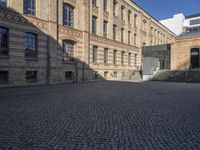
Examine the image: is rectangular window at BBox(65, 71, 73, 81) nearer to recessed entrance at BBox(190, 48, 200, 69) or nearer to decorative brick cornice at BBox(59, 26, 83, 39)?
decorative brick cornice at BBox(59, 26, 83, 39)

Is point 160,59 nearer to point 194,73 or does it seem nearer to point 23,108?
point 194,73

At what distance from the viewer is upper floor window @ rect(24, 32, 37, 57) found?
60.5 ft

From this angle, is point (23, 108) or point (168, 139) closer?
point (168, 139)

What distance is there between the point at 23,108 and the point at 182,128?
19.8ft

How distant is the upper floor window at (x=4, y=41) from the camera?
1673cm

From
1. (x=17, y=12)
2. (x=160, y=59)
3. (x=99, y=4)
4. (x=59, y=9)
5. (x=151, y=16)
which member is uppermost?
(x=151, y=16)

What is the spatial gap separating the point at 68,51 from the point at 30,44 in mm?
4966

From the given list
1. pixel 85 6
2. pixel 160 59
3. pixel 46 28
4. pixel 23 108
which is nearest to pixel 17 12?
pixel 46 28

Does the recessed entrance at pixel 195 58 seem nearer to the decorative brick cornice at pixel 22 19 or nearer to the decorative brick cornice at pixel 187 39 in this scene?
the decorative brick cornice at pixel 187 39

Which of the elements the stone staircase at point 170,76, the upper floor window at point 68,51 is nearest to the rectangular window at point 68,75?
the upper floor window at point 68,51

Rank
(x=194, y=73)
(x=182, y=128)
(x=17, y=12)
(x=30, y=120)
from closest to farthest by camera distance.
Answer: (x=182, y=128)
(x=30, y=120)
(x=17, y=12)
(x=194, y=73)

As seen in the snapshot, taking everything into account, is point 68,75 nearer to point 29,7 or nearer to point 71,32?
point 71,32

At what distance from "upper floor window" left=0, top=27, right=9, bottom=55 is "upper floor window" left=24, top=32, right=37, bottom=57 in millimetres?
1713

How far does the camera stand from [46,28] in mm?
19812
